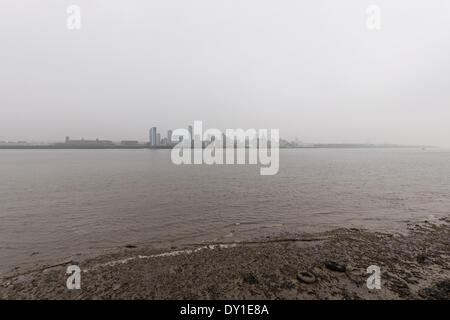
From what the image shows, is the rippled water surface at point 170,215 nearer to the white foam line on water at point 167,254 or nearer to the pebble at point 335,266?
the white foam line on water at point 167,254

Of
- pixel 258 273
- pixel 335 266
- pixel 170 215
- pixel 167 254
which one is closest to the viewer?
pixel 258 273

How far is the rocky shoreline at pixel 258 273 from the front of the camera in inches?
248

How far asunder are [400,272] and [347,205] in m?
11.3

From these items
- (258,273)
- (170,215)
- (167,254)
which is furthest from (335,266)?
(170,215)

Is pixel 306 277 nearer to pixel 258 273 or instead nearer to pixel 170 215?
pixel 258 273

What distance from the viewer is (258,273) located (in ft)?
24.0

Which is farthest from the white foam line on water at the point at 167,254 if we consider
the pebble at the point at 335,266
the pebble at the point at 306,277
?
the pebble at the point at 335,266

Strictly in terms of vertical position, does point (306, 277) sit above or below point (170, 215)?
above

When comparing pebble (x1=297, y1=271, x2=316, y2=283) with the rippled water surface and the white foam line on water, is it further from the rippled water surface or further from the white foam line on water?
the rippled water surface

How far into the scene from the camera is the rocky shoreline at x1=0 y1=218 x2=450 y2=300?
630cm

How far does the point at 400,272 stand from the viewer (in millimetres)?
7363
